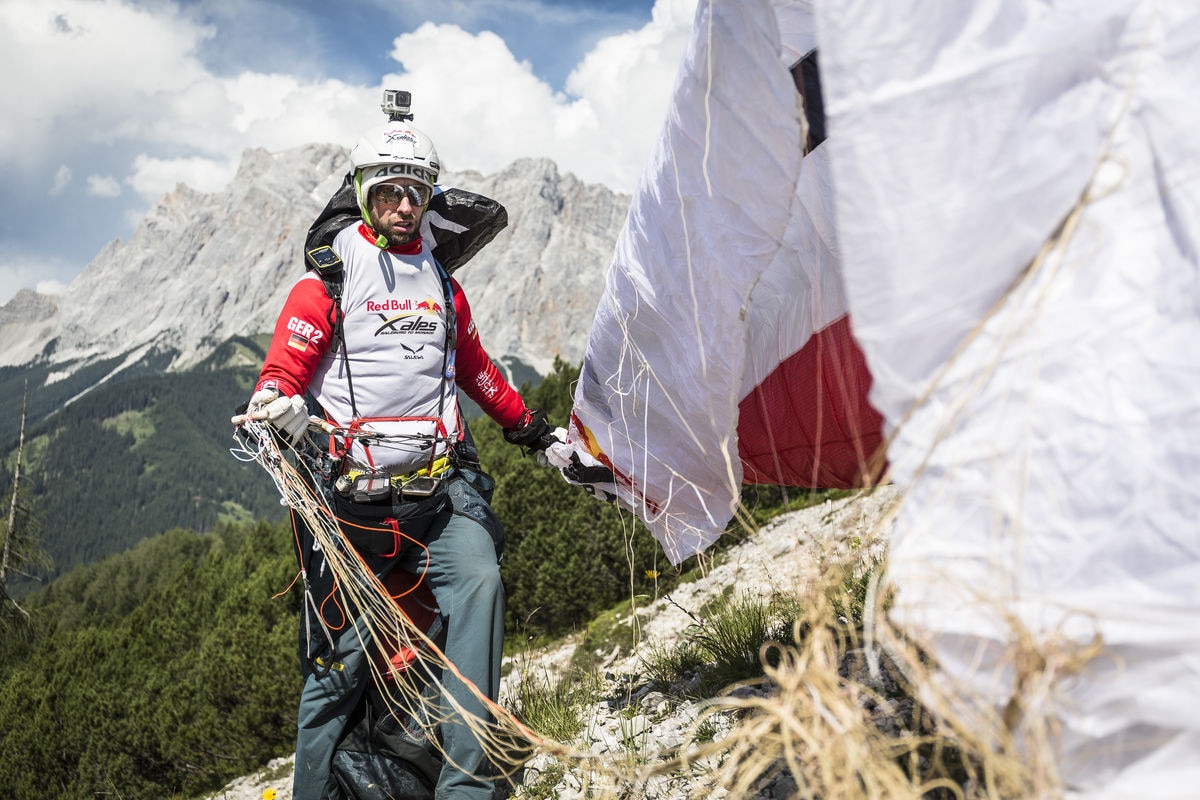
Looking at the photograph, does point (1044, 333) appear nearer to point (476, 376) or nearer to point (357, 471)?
point (357, 471)

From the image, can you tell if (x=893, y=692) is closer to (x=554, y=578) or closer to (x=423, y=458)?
(x=423, y=458)

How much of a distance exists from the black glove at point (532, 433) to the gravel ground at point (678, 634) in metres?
0.98

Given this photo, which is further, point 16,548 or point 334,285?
point 16,548

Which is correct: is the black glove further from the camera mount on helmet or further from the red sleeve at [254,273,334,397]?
the camera mount on helmet

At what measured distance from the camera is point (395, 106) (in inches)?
138

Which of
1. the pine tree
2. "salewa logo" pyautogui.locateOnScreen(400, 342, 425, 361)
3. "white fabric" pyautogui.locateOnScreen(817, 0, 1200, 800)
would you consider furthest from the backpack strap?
the pine tree

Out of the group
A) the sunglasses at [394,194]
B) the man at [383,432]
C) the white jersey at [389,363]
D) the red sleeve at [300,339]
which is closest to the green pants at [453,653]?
the man at [383,432]

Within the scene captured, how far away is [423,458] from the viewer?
3055 millimetres

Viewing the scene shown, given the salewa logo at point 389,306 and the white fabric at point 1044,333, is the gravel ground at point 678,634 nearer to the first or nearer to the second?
the white fabric at point 1044,333

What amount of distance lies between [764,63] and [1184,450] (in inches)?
50.9

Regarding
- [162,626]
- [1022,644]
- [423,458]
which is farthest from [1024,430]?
[162,626]

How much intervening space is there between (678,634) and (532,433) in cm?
147

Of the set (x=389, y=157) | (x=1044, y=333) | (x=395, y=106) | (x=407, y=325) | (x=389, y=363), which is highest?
(x=395, y=106)

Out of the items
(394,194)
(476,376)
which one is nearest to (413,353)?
(476,376)
